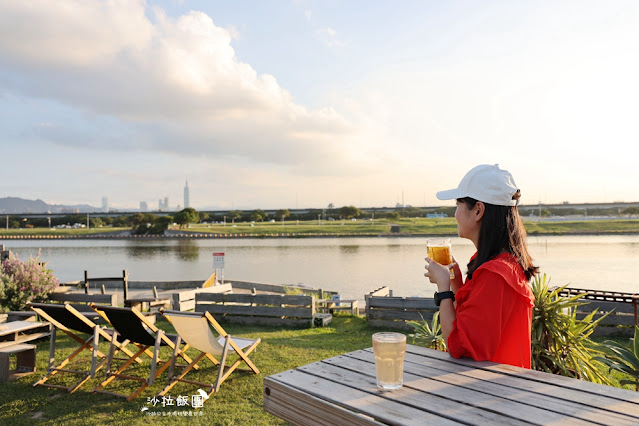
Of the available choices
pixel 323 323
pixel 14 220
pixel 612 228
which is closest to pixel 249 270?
pixel 323 323

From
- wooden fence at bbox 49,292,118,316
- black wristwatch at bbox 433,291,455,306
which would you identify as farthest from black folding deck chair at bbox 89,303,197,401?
wooden fence at bbox 49,292,118,316

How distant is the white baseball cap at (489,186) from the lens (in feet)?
7.17

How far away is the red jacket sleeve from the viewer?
6.55 ft

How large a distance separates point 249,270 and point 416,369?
3490 centimetres

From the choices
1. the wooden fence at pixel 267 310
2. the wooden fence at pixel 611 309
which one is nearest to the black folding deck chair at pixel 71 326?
the wooden fence at pixel 267 310

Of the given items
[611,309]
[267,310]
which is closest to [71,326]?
[267,310]

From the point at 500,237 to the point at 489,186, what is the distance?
0.25 metres

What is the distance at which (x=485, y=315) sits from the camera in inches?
78.6

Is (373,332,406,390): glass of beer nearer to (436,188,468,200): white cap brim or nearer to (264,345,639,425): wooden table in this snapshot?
(264,345,639,425): wooden table

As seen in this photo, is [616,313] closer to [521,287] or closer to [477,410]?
[521,287]

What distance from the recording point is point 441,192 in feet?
8.14

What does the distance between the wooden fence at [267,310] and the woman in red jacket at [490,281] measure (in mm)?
8162

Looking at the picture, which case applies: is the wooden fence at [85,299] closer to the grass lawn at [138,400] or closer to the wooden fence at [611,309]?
the grass lawn at [138,400]

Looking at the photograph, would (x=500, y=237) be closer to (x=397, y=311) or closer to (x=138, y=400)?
(x=138, y=400)
